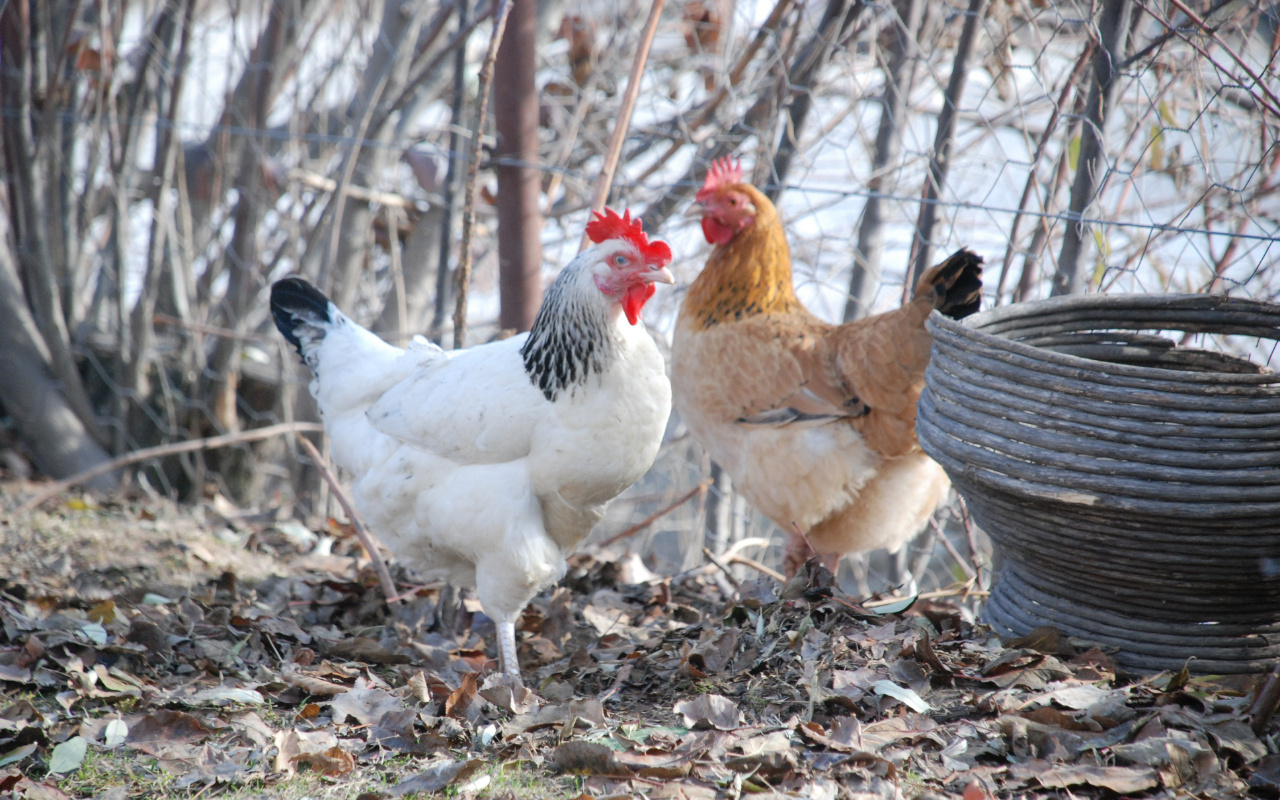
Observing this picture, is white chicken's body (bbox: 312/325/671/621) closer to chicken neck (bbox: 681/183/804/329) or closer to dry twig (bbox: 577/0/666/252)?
dry twig (bbox: 577/0/666/252)

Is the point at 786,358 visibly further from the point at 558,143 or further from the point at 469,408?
the point at 558,143

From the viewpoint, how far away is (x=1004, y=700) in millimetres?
1669

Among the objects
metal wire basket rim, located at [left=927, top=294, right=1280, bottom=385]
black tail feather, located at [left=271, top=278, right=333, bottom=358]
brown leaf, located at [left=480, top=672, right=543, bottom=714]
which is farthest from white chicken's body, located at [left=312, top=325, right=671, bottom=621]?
metal wire basket rim, located at [left=927, top=294, right=1280, bottom=385]

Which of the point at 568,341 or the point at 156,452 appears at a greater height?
the point at 568,341

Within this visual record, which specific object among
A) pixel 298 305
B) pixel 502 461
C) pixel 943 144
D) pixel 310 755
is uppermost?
pixel 943 144

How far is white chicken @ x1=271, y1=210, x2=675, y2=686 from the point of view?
2.16m

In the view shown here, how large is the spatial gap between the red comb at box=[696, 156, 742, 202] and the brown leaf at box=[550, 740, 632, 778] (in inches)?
80.8

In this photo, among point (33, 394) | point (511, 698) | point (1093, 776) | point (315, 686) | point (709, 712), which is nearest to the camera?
point (1093, 776)

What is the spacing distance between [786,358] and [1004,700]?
1.38 m

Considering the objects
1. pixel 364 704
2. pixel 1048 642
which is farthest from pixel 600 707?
pixel 1048 642

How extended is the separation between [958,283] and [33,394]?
396 cm

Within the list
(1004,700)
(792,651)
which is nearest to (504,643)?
(792,651)

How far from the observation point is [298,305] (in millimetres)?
2857

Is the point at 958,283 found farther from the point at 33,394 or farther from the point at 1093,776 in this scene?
the point at 33,394
